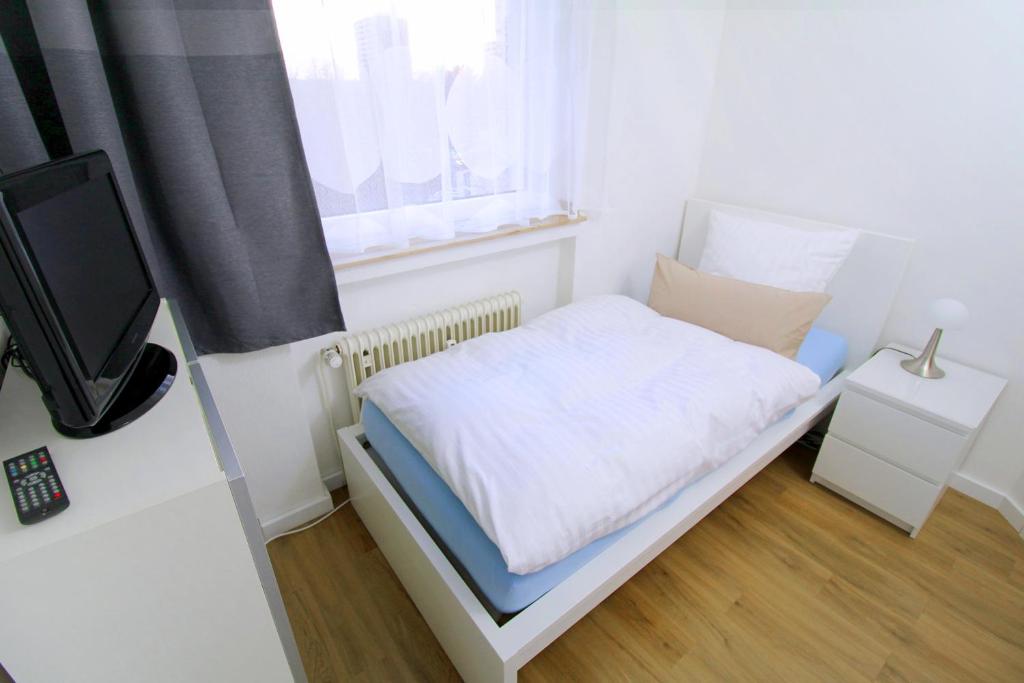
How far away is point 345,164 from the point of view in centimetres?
154

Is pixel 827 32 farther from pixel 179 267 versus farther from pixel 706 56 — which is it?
pixel 179 267

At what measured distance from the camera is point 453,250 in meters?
1.89

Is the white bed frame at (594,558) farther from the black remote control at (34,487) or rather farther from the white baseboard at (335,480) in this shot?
the black remote control at (34,487)

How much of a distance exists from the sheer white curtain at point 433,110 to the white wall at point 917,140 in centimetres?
100

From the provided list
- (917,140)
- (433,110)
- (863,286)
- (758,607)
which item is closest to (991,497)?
(863,286)

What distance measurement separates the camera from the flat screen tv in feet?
2.23

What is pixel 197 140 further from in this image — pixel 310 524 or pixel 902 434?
pixel 902 434

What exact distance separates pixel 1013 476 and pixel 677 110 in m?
2.03

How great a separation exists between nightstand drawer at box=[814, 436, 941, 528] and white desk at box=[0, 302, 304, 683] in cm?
199

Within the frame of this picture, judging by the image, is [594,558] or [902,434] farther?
[902,434]

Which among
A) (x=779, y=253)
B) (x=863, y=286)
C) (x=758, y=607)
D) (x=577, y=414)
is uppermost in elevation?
(x=779, y=253)

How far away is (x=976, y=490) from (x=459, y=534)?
84.9 inches

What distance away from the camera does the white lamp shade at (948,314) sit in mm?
1743

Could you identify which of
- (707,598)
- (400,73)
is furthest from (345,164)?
(707,598)
